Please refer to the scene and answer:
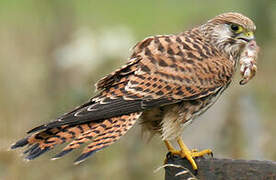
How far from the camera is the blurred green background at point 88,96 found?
6.98 m

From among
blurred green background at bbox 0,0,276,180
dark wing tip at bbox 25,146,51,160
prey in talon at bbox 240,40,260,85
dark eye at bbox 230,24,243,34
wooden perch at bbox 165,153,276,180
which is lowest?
blurred green background at bbox 0,0,276,180

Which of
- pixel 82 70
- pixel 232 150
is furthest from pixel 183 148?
pixel 82 70

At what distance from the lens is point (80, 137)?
4.99 metres

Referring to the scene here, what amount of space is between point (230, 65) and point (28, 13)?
799 centimetres

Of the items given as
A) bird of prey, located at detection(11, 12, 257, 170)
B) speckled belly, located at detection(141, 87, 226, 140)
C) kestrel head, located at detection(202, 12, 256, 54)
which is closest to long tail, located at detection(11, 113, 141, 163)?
bird of prey, located at detection(11, 12, 257, 170)

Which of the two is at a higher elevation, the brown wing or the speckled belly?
the brown wing

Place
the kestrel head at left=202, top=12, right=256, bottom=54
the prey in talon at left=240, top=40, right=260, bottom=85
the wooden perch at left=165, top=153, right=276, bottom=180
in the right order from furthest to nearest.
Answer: the kestrel head at left=202, top=12, right=256, bottom=54, the prey in talon at left=240, top=40, right=260, bottom=85, the wooden perch at left=165, top=153, right=276, bottom=180

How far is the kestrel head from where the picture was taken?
19.8ft

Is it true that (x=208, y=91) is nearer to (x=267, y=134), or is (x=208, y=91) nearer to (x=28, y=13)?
(x=267, y=134)

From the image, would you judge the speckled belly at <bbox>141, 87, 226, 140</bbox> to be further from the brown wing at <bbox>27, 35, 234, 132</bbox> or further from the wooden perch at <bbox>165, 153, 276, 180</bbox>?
the wooden perch at <bbox>165, 153, 276, 180</bbox>

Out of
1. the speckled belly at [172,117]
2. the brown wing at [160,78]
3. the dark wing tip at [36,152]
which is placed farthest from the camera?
the speckled belly at [172,117]

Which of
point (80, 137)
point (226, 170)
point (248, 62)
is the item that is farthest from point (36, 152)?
point (248, 62)

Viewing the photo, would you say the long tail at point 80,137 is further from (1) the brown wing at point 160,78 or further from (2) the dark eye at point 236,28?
(2) the dark eye at point 236,28

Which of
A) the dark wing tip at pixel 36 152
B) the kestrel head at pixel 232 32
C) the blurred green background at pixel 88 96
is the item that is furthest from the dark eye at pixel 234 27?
the dark wing tip at pixel 36 152
